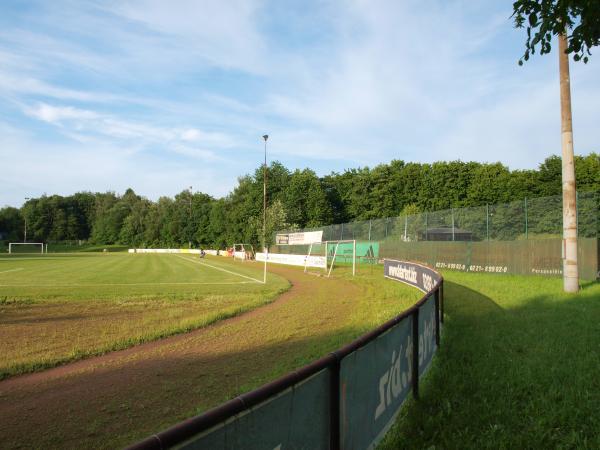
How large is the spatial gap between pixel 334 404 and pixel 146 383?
408 centimetres

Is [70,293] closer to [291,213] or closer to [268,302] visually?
[268,302]

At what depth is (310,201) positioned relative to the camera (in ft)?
244

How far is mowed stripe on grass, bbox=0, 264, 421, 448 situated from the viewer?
4.48 m

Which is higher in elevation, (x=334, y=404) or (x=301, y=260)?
(x=334, y=404)

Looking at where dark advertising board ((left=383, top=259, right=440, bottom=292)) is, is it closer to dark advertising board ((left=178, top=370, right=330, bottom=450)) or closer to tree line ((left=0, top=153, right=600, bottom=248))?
dark advertising board ((left=178, top=370, right=330, bottom=450))

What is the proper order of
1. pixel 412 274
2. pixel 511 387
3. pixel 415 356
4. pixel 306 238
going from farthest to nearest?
pixel 306 238 < pixel 412 274 < pixel 511 387 < pixel 415 356

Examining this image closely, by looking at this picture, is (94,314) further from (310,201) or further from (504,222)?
(310,201)

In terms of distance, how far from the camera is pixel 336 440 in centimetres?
274

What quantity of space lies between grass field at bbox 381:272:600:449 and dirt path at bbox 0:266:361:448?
2.17 metres

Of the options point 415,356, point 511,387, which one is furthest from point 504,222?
point 415,356

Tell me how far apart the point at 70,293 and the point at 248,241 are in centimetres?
5531

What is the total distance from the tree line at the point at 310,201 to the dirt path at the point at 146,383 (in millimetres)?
50248

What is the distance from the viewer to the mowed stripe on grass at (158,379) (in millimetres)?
4480

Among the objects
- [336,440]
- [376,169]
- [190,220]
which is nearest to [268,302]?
[336,440]
